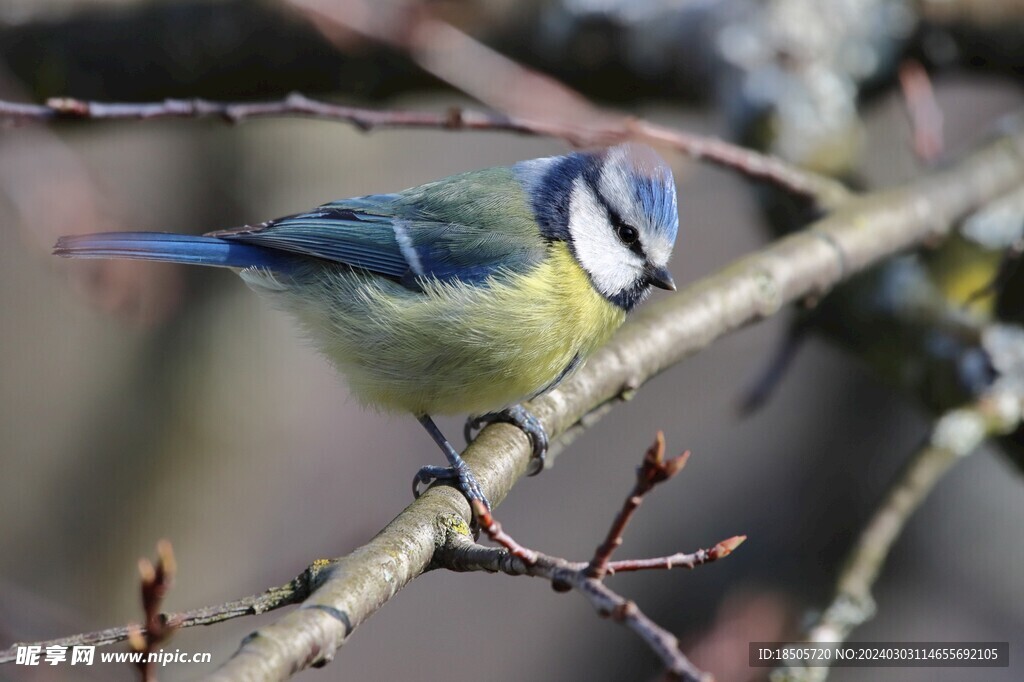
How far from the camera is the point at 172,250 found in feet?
7.11

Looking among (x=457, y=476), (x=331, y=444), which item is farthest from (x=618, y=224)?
(x=331, y=444)

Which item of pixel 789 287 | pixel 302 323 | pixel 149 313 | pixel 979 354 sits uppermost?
pixel 149 313

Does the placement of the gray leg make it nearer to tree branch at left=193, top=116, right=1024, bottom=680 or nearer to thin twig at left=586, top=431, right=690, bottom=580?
tree branch at left=193, top=116, right=1024, bottom=680

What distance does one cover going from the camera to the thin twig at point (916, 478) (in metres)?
1.97

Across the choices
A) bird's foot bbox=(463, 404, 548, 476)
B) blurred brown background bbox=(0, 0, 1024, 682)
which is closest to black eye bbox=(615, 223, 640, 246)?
bird's foot bbox=(463, 404, 548, 476)

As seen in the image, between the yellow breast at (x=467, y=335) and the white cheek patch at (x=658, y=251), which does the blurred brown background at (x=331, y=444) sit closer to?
the yellow breast at (x=467, y=335)

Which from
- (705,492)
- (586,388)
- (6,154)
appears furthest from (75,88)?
(705,492)

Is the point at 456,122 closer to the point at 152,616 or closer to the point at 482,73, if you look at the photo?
the point at 482,73

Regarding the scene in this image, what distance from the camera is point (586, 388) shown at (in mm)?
2117

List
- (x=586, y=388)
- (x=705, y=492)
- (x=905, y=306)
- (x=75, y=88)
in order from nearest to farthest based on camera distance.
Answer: (x=586, y=388)
(x=905, y=306)
(x=75, y=88)
(x=705, y=492)

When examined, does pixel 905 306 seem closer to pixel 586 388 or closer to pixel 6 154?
pixel 586 388

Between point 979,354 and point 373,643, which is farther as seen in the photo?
point 373,643

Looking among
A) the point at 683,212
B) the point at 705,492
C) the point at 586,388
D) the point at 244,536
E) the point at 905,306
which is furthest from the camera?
the point at 683,212

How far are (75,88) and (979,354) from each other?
2.64 meters
